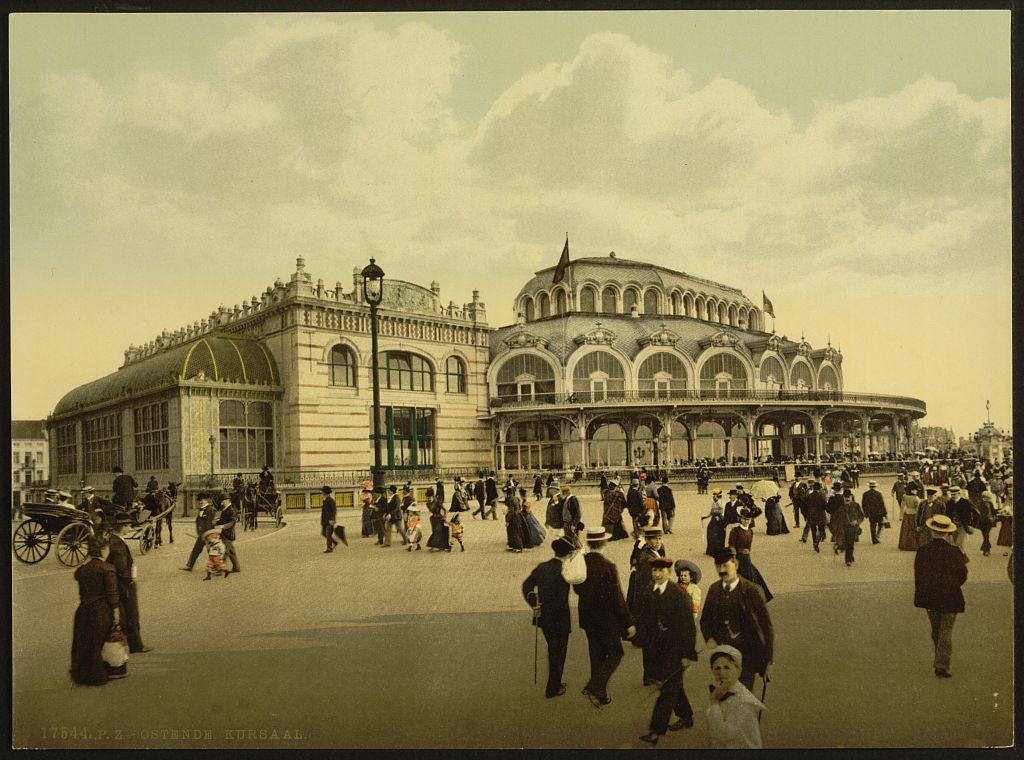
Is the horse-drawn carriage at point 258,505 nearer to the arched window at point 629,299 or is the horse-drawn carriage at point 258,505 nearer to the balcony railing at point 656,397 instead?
the arched window at point 629,299

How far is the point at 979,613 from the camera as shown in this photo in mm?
8766

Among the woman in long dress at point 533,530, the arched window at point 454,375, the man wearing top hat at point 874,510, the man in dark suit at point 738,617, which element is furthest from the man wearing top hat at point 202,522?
the man wearing top hat at point 874,510

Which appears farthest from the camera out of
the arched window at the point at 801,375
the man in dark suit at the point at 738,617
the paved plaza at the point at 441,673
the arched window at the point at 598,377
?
the arched window at the point at 598,377

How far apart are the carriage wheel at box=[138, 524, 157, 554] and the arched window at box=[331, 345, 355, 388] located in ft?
16.2

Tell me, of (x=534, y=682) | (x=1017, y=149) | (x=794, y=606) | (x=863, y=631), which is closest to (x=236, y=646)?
(x=534, y=682)

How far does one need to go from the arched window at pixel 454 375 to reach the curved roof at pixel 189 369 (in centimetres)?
397

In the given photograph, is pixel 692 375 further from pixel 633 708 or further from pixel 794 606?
pixel 633 708

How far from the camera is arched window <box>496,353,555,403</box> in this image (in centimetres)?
2330

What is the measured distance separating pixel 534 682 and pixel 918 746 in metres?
4.46

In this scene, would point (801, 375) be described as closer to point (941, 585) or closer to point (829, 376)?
point (829, 376)

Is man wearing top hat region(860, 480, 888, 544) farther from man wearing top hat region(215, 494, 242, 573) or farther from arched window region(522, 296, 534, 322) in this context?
man wearing top hat region(215, 494, 242, 573)

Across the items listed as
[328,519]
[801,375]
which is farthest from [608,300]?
[328,519]

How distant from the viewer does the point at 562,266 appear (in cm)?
1155

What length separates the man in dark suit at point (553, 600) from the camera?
7.26m
